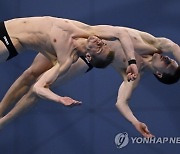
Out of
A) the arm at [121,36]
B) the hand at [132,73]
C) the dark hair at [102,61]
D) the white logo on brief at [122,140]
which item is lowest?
the white logo on brief at [122,140]

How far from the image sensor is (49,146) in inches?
193

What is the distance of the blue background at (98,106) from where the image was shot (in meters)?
4.61

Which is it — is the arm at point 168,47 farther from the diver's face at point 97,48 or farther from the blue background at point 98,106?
the blue background at point 98,106

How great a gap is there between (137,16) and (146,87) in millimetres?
784

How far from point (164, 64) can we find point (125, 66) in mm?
333

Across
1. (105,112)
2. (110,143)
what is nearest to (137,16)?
(105,112)

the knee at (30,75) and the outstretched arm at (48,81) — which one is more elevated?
the outstretched arm at (48,81)

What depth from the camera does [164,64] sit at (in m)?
3.44

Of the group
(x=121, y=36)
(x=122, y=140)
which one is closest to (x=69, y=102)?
(x=121, y=36)

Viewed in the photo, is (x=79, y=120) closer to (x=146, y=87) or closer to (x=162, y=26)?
(x=146, y=87)

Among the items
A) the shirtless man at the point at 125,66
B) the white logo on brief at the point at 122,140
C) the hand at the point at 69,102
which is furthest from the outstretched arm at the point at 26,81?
the white logo on brief at the point at 122,140

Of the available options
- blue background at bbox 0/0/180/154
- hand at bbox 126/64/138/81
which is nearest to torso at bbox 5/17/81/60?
hand at bbox 126/64/138/81

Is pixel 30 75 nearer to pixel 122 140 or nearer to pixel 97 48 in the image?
pixel 97 48

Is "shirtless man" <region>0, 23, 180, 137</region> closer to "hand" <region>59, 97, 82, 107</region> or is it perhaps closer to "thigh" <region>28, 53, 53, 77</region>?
"thigh" <region>28, 53, 53, 77</region>
